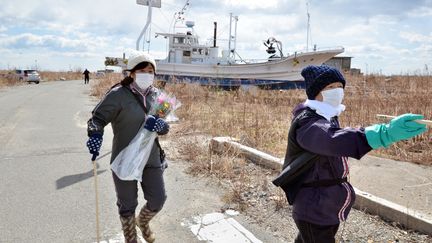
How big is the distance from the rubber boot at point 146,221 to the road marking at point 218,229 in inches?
20.2

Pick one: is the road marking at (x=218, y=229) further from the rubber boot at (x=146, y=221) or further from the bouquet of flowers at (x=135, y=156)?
the bouquet of flowers at (x=135, y=156)

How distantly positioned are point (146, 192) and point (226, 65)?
1970cm

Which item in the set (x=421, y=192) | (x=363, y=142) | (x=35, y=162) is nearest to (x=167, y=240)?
(x=363, y=142)

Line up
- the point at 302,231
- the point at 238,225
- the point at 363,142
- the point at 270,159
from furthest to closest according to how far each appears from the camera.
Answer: the point at 270,159 < the point at 238,225 < the point at 302,231 < the point at 363,142

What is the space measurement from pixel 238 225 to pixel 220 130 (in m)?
4.53

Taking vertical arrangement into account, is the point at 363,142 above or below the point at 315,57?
below

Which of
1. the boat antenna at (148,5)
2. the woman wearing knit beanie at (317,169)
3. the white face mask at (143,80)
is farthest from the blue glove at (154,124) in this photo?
the boat antenna at (148,5)

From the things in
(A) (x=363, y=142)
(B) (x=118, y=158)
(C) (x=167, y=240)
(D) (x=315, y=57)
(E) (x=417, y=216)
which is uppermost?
(D) (x=315, y=57)

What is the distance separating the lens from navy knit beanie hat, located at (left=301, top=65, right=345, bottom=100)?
86.0 inches

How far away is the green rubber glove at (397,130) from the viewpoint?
169 cm

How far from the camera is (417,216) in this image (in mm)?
A: 3652

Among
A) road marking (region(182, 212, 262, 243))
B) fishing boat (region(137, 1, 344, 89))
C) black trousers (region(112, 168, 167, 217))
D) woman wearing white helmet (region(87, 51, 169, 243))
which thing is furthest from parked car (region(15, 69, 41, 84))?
black trousers (region(112, 168, 167, 217))

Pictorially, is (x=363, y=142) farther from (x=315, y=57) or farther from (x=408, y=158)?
(x=315, y=57)

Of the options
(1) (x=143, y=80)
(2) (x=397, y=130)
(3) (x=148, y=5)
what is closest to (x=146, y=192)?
(1) (x=143, y=80)
